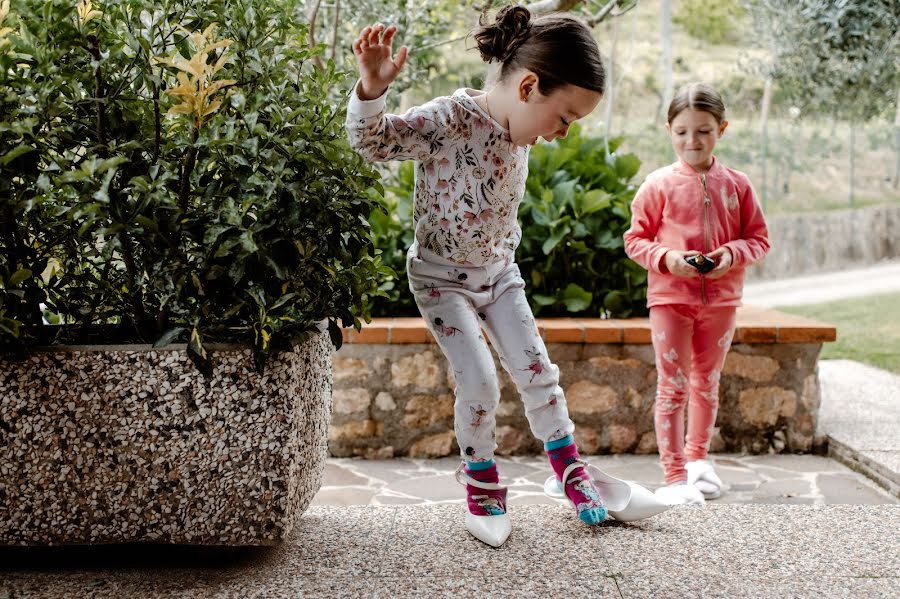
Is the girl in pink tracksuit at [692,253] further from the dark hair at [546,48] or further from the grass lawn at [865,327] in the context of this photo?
the grass lawn at [865,327]

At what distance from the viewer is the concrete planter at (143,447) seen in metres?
1.92

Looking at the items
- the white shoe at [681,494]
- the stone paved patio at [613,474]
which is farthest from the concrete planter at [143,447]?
the white shoe at [681,494]

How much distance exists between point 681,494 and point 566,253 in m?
1.35

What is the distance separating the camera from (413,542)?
2230 millimetres

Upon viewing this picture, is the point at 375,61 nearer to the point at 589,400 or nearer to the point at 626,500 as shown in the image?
the point at 626,500

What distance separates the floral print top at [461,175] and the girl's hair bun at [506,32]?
122 mm

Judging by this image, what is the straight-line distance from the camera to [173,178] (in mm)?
1916

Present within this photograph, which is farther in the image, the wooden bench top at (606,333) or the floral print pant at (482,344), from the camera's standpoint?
the wooden bench top at (606,333)

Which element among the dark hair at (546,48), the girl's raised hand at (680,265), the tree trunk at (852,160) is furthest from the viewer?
the tree trunk at (852,160)

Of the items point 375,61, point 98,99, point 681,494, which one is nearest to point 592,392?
point 681,494

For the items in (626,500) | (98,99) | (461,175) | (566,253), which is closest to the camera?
(98,99)

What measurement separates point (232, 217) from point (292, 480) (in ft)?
2.06

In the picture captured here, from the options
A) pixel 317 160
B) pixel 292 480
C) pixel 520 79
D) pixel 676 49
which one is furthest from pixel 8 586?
pixel 676 49

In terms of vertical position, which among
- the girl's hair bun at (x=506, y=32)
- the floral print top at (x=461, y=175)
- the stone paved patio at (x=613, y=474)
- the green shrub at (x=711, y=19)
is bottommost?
the stone paved patio at (x=613, y=474)
